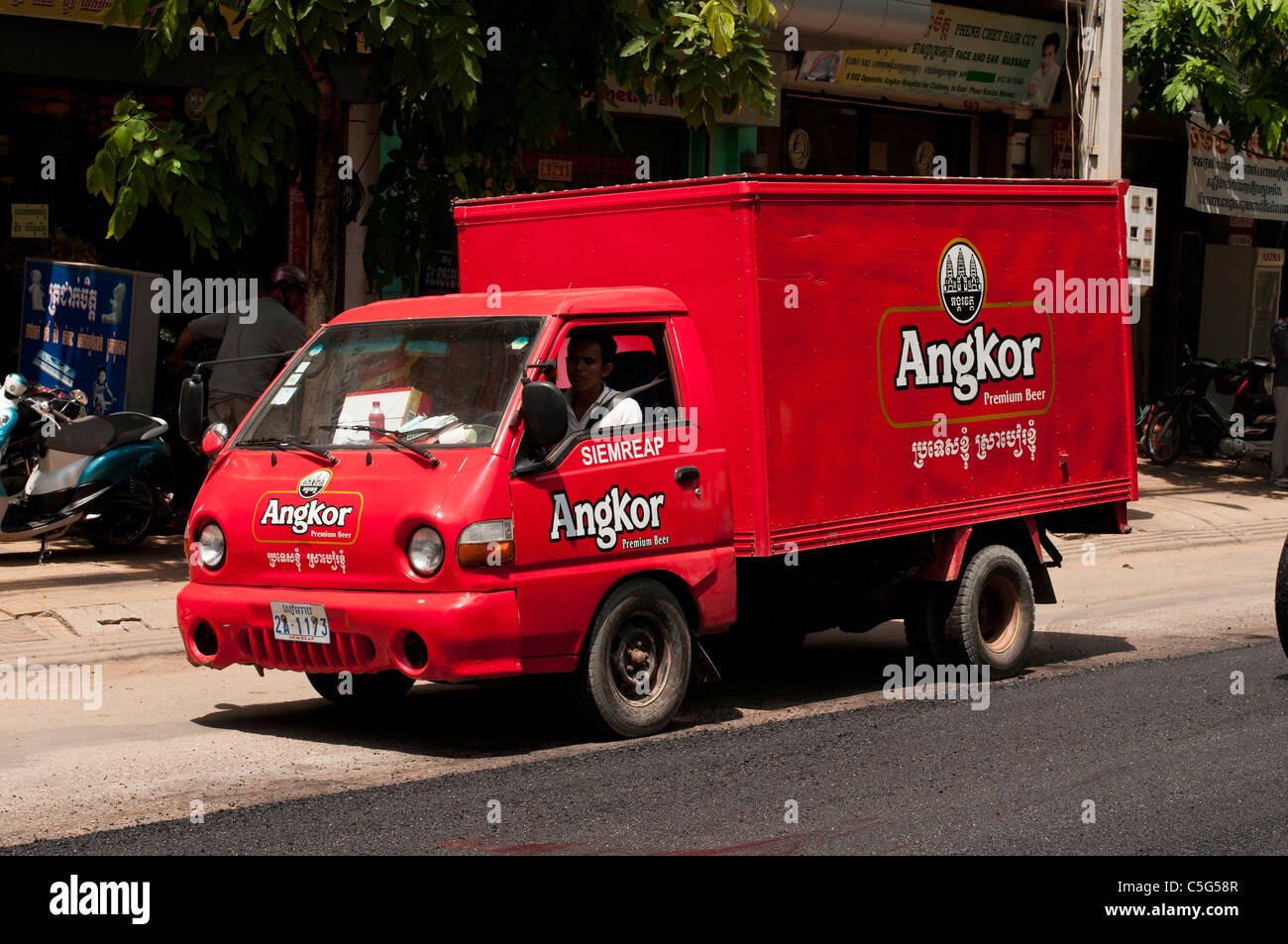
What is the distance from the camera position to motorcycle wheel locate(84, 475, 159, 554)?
12.7 m

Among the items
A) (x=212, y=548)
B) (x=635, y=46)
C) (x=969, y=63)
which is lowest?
(x=212, y=548)

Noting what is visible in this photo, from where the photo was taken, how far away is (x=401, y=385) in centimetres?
798

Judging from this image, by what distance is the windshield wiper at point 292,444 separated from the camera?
7.80m

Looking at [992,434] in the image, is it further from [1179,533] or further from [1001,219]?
[1179,533]

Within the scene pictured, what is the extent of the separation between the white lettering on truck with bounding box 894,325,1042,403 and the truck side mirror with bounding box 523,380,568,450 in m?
2.35

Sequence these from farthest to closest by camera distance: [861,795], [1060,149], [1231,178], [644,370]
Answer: [1231,178]
[1060,149]
[644,370]
[861,795]

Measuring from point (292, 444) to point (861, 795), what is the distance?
3096mm

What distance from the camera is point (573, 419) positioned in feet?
25.8

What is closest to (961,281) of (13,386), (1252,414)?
(13,386)

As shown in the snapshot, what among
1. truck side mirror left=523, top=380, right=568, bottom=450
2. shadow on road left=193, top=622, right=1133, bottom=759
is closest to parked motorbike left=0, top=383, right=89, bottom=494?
shadow on road left=193, top=622, right=1133, bottom=759

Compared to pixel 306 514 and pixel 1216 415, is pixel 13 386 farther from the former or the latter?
pixel 1216 415

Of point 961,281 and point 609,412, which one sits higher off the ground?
point 961,281
